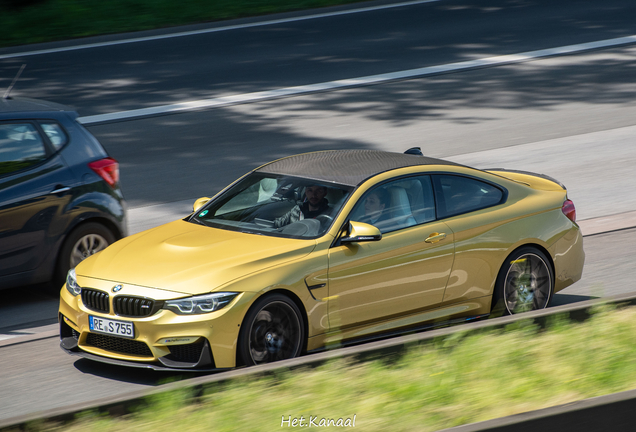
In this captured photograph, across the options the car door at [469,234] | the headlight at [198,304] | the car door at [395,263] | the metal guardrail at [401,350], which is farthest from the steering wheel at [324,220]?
the metal guardrail at [401,350]

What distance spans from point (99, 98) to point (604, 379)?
13.5m

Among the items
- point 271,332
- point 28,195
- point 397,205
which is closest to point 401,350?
point 271,332

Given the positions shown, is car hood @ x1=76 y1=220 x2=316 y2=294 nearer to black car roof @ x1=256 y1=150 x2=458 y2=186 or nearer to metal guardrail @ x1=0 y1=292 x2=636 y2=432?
black car roof @ x1=256 y1=150 x2=458 y2=186

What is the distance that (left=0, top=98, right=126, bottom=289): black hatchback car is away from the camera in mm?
7695

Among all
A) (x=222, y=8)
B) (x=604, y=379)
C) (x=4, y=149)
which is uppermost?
(x=222, y=8)

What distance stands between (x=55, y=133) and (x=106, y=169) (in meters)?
0.56

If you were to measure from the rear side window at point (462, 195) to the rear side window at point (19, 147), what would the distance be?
11.7ft

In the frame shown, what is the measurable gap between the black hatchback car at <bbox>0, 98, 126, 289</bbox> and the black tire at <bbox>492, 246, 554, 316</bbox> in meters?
3.62

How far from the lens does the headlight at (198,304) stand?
18.7 feet

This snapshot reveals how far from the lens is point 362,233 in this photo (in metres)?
6.26

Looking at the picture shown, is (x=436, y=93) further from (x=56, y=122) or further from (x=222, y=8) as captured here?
(x=56, y=122)

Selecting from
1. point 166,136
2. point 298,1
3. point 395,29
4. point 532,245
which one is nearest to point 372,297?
point 532,245

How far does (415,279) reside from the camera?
659 cm

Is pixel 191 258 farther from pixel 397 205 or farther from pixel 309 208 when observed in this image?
pixel 397 205
